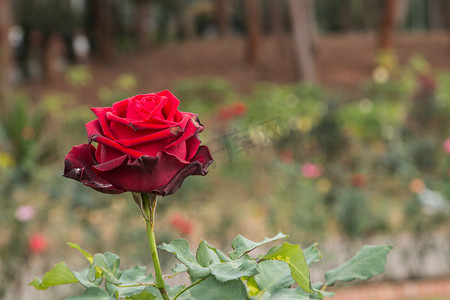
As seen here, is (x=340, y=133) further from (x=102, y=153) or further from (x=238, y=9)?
(x=238, y=9)

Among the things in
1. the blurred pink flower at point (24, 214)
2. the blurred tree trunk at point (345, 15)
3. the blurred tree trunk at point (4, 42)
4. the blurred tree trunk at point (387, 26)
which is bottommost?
the blurred tree trunk at point (345, 15)

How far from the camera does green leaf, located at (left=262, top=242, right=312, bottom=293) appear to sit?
59cm

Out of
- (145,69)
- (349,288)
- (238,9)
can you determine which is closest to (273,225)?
(349,288)

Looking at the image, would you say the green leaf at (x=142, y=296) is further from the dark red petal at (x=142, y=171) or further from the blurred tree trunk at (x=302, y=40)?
the blurred tree trunk at (x=302, y=40)

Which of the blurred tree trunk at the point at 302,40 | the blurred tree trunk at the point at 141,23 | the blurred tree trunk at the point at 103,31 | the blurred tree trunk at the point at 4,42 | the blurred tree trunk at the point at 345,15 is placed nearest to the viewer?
the blurred tree trunk at the point at 4,42

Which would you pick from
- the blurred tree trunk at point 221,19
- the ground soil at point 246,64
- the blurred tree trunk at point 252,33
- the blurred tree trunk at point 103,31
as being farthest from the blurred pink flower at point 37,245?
the blurred tree trunk at point 221,19

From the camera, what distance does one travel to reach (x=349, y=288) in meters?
3.44

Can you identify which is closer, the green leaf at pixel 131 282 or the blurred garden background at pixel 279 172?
the green leaf at pixel 131 282

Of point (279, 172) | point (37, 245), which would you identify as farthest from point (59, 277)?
point (279, 172)

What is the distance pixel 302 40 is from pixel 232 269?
876cm

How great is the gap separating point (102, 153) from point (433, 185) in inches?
165

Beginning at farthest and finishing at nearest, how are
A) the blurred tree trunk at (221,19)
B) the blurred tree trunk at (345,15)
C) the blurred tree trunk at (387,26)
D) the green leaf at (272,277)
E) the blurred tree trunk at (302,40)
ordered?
the blurred tree trunk at (345,15) → the blurred tree trunk at (221,19) → the blurred tree trunk at (387,26) → the blurred tree trunk at (302,40) → the green leaf at (272,277)

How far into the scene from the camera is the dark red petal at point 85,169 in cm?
58

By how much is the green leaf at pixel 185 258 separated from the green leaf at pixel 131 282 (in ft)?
0.22
